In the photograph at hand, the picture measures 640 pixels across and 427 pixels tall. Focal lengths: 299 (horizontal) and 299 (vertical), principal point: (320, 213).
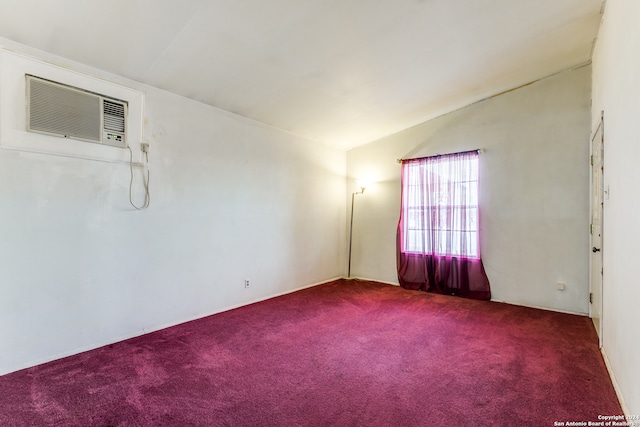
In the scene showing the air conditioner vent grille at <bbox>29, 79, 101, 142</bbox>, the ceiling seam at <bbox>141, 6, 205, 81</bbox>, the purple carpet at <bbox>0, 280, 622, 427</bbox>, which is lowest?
the purple carpet at <bbox>0, 280, 622, 427</bbox>

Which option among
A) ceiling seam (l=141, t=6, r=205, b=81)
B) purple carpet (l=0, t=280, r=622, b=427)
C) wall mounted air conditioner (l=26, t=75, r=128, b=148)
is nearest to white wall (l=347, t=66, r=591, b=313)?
purple carpet (l=0, t=280, r=622, b=427)

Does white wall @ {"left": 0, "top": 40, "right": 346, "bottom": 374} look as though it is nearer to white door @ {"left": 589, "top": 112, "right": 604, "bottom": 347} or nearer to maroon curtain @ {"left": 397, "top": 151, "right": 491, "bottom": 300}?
maroon curtain @ {"left": 397, "top": 151, "right": 491, "bottom": 300}

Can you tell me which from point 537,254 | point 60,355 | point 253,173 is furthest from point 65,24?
point 537,254

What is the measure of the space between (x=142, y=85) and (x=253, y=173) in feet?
5.16

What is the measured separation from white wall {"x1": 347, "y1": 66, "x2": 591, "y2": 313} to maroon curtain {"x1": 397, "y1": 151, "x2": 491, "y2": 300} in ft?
0.51

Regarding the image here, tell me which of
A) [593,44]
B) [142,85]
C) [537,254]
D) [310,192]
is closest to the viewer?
[142,85]

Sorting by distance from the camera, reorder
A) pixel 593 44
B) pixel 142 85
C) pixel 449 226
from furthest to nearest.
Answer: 1. pixel 449 226
2. pixel 593 44
3. pixel 142 85

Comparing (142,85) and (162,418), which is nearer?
(162,418)

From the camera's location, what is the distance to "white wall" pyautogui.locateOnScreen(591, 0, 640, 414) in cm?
167

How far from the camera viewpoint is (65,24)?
2139 millimetres

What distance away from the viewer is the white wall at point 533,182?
12.1 ft

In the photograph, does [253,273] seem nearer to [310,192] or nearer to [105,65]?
[310,192]

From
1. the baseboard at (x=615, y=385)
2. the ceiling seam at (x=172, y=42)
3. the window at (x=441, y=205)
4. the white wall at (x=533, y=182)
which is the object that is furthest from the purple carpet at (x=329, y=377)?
the ceiling seam at (x=172, y=42)

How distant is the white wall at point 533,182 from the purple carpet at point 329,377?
22.9 inches
